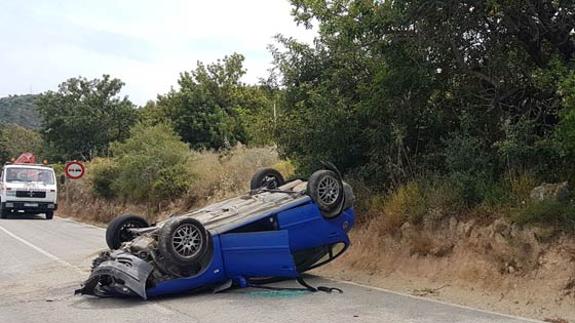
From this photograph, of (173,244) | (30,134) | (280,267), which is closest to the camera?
(173,244)

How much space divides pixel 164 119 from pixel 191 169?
13.8m

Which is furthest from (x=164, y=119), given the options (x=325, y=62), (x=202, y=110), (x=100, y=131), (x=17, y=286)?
(x=17, y=286)

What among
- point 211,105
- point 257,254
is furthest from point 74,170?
point 257,254

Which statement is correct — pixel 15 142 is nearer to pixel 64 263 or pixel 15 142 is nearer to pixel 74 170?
pixel 74 170

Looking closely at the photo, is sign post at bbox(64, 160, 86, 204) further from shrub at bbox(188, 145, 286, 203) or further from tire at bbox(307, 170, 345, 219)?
tire at bbox(307, 170, 345, 219)

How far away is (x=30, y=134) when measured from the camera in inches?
2990

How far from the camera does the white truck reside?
2820cm

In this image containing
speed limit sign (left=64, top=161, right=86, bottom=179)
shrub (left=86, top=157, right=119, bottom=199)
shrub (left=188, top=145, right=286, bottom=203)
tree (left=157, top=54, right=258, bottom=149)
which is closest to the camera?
shrub (left=188, top=145, right=286, bottom=203)

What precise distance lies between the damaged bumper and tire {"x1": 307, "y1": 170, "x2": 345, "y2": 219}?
2578 millimetres

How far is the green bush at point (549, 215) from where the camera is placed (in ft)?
29.2

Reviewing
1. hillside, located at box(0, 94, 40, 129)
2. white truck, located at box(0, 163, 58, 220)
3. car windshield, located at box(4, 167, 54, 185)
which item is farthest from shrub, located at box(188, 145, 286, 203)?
hillside, located at box(0, 94, 40, 129)

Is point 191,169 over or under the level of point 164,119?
under

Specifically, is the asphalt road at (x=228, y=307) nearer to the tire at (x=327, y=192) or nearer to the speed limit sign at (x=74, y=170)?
the tire at (x=327, y=192)

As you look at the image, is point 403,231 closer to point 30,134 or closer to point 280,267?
point 280,267
